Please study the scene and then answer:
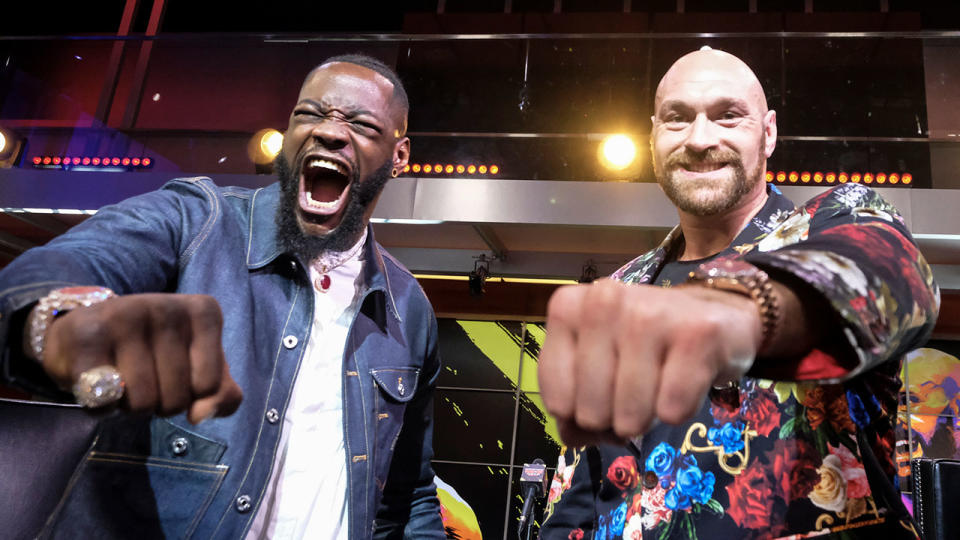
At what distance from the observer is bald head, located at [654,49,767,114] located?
138 cm

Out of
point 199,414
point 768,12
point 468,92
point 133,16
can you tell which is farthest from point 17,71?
point 768,12

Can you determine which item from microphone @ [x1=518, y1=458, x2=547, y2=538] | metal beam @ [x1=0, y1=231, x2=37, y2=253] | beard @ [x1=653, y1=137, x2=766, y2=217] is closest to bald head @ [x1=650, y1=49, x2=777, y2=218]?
beard @ [x1=653, y1=137, x2=766, y2=217]

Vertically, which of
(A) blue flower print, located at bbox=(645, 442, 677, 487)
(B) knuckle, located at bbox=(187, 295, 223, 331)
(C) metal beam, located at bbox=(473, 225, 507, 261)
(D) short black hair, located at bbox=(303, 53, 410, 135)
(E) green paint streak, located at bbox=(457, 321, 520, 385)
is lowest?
(A) blue flower print, located at bbox=(645, 442, 677, 487)

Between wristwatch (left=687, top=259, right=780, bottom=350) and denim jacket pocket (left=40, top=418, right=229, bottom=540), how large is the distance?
3.00ft

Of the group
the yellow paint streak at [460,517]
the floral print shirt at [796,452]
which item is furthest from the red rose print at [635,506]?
the yellow paint streak at [460,517]

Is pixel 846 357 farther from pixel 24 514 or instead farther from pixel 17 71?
pixel 17 71

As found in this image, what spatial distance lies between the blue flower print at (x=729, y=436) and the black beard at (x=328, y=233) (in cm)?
83

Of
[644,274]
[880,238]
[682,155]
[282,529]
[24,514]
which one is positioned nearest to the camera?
[880,238]

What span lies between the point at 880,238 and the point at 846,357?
0.57ft

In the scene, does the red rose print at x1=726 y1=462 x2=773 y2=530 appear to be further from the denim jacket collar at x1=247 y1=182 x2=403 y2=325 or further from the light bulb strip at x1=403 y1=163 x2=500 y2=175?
the light bulb strip at x1=403 y1=163 x2=500 y2=175

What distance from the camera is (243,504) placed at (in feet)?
3.82

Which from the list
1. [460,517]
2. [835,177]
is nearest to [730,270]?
[835,177]

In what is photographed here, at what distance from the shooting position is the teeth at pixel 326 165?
61.0 inches

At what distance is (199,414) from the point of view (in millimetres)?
599
